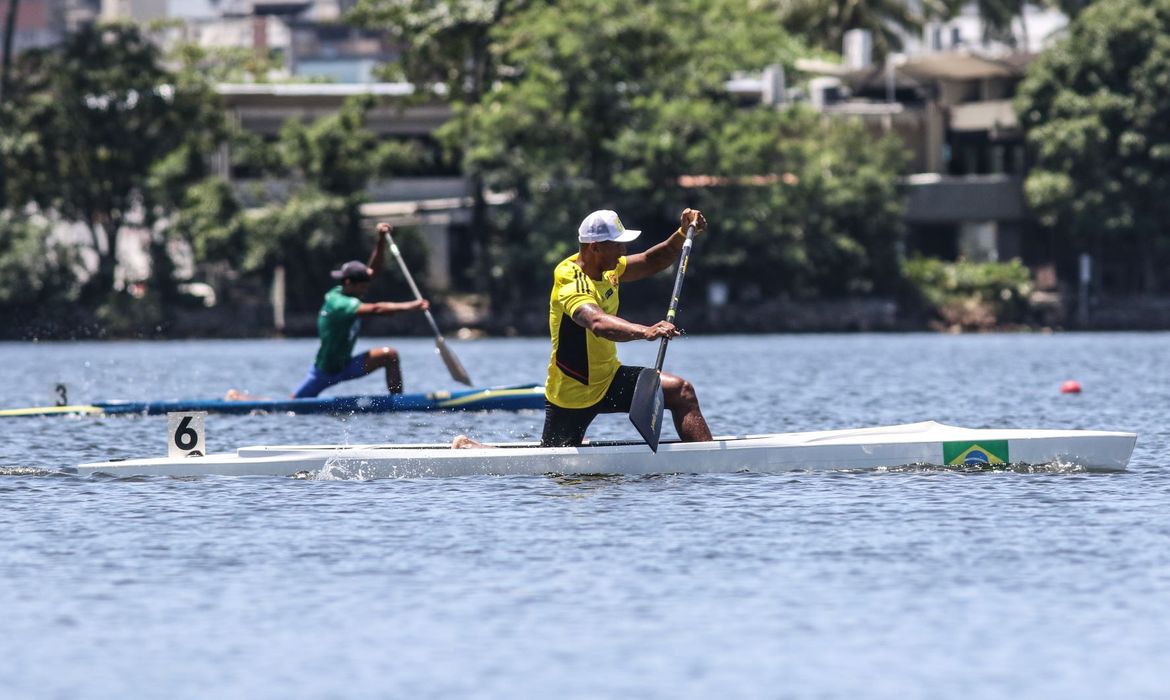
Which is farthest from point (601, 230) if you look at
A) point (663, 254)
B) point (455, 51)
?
point (455, 51)

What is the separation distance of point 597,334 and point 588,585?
4.09 meters

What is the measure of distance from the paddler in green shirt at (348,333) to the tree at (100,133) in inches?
1589

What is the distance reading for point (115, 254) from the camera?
68.0 m

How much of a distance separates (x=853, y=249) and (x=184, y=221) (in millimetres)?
21069

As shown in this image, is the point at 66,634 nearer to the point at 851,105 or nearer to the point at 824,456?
the point at 824,456

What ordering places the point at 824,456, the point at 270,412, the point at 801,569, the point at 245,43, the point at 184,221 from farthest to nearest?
the point at 245,43, the point at 184,221, the point at 270,412, the point at 824,456, the point at 801,569

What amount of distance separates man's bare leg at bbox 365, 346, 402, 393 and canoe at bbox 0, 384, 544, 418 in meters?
0.15

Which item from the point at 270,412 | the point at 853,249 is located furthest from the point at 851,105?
the point at 270,412

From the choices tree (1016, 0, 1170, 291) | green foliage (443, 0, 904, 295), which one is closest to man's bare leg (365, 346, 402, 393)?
green foliage (443, 0, 904, 295)

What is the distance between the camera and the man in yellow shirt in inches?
683

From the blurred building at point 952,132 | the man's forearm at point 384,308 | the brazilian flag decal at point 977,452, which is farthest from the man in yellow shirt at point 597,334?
the blurred building at point 952,132

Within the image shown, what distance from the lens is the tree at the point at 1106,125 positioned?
68688 mm

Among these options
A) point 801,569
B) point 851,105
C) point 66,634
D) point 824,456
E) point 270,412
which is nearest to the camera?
point 66,634

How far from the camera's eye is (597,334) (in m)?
17.3
